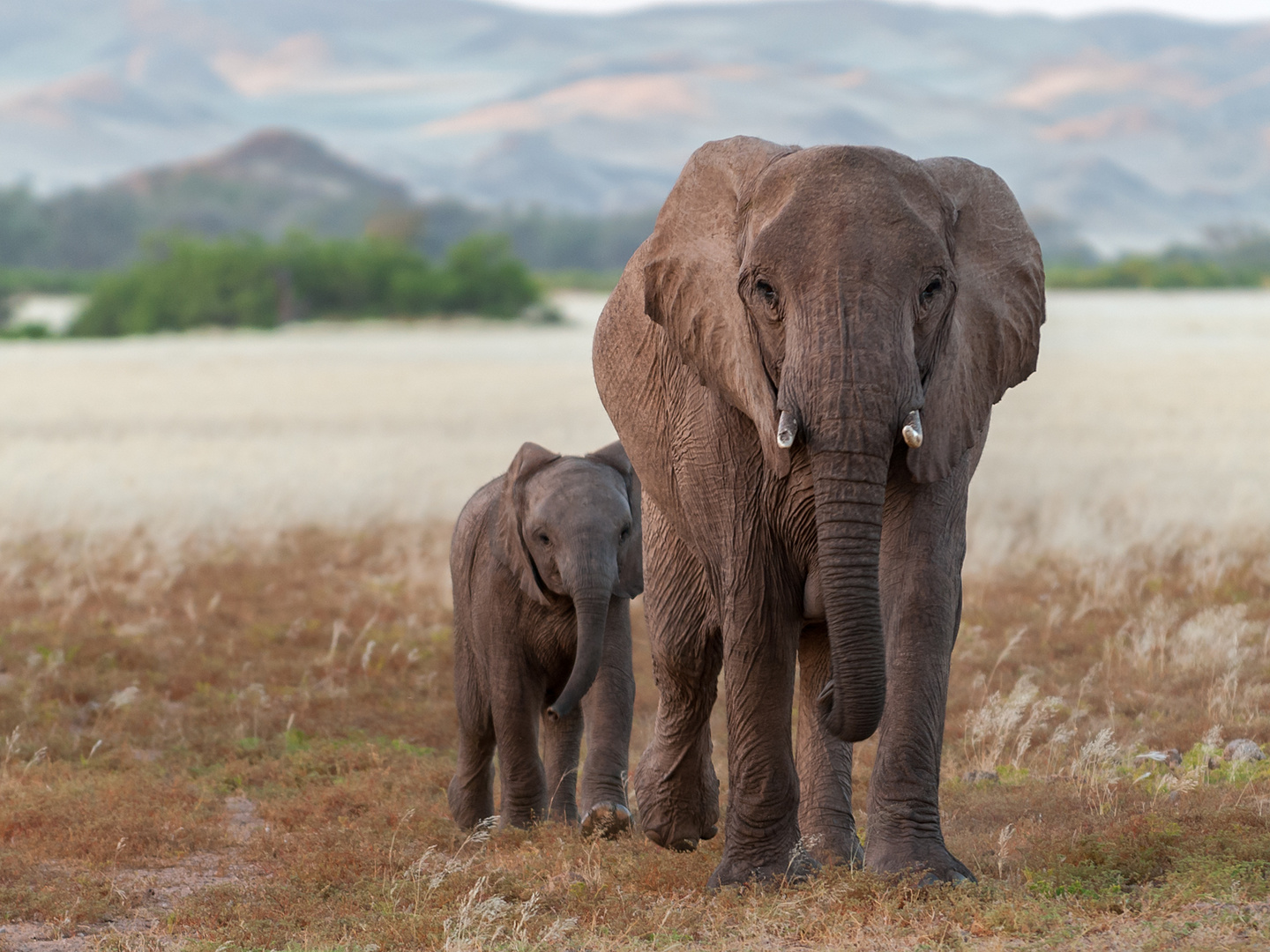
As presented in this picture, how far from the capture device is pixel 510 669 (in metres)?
8.41

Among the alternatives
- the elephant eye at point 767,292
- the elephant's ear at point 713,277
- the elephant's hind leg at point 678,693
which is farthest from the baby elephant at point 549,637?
the elephant eye at point 767,292

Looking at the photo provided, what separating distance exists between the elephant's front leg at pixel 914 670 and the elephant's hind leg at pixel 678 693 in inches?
50.3

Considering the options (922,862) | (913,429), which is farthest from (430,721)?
(913,429)

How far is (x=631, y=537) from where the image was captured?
27.6 feet

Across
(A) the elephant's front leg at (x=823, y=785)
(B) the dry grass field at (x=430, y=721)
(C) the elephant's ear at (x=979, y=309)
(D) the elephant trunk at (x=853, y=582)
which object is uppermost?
(C) the elephant's ear at (x=979, y=309)

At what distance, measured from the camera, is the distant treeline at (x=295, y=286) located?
77062 mm

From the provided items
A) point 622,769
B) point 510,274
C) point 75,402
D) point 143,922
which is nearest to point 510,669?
point 622,769

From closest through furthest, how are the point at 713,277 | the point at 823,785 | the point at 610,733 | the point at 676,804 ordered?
the point at 713,277 → the point at 823,785 → the point at 676,804 → the point at 610,733

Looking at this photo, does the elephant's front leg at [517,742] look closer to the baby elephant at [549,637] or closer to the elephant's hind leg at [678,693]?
the baby elephant at [549,637]

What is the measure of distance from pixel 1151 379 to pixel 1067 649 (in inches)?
983

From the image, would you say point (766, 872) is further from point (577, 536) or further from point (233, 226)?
point (233, 226)

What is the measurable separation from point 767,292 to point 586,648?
2.72m

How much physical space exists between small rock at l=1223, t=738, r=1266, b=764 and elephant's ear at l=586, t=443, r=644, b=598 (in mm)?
3203

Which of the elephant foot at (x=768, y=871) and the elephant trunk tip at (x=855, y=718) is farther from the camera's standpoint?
the elephant foot at (x=768, y=871)
